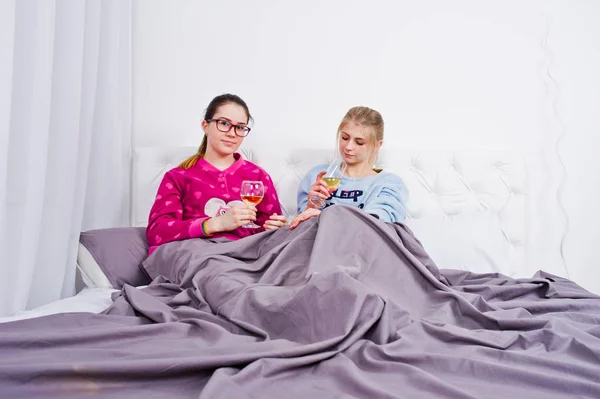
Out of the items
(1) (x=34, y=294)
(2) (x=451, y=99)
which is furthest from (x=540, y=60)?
(1) (x=34, y=294)

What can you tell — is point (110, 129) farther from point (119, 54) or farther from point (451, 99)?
point (451, 99)

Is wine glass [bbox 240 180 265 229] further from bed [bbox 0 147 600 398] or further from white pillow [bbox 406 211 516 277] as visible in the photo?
white pillow [bbox 406 211 516 277]

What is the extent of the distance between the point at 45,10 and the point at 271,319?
49.1 inches

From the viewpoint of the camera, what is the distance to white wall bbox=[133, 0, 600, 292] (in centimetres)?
264

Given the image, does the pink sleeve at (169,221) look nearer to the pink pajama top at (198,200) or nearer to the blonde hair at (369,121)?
the pink pajama top at (198,200)

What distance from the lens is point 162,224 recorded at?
201 cm

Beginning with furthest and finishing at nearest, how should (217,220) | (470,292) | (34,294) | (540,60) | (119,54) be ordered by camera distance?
(540,60) → (119,54) → (217,220) → (34,294) → (470,292)

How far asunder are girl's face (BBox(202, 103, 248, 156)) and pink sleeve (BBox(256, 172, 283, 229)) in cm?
22

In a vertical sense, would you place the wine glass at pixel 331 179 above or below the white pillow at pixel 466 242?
above

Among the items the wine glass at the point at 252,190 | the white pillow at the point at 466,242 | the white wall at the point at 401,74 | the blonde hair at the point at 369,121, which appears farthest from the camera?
the white wall at the point at 401,74

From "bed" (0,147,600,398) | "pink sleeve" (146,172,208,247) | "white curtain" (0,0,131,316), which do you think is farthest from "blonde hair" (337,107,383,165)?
"white curtain" (0,0,131,316)

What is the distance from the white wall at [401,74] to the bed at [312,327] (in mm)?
804

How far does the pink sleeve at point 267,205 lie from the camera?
226cm

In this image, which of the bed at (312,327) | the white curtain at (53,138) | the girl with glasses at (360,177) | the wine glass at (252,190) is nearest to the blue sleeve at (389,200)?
the girl with glasses at (360,177)
